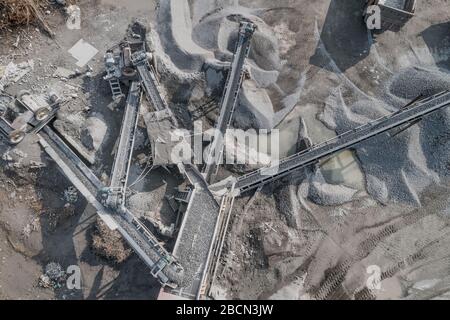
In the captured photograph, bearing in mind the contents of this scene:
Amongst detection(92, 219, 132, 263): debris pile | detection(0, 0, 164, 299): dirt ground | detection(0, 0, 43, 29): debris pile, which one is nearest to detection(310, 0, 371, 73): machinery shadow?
detection(0, 0, 164, 299): dirt ground

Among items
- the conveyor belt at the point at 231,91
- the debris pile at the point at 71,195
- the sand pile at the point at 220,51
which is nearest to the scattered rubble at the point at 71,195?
the debris pile at the point at 71,195

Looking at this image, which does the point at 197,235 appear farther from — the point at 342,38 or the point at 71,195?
the point at 342,38

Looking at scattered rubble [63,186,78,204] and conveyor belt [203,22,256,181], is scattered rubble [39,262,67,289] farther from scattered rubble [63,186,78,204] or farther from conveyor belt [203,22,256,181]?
conveyor belt [203,22,256,181]

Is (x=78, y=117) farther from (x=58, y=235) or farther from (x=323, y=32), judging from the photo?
(x=323, y=32)

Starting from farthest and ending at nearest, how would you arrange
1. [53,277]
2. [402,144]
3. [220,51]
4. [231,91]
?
[220,51], [402,144], [231,91], [53,277]

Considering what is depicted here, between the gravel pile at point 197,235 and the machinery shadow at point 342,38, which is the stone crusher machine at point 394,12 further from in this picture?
the gravel pile at point 197,235

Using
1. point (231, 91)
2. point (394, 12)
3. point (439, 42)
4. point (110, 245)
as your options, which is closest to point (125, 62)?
point (231, 91)

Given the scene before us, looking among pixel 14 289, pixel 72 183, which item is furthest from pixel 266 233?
pixel 14 289
